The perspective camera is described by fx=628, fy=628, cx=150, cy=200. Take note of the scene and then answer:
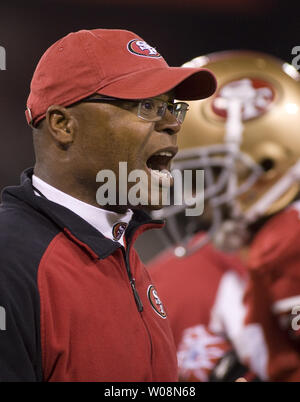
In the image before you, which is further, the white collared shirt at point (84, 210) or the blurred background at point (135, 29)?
the blurred background at point (135, 29)

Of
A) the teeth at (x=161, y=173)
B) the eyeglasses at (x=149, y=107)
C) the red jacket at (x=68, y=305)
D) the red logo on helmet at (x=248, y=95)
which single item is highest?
the red logo on helmet at (x=248, y=95)

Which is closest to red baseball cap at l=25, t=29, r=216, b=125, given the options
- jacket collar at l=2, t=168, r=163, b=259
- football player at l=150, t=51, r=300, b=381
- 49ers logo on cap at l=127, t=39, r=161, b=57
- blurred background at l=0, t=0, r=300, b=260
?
49ers logo on cap at l=127, t=39, r=161, b=57

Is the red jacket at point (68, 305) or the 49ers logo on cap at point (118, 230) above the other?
the 49ers logo on cap at point (118, 230)

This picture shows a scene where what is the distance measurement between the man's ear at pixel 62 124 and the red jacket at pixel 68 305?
8 centimetres

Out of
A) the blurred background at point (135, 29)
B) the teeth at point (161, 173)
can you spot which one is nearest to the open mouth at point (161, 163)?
the teeth at point (161, 173)

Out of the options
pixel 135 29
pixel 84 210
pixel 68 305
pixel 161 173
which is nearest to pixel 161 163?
pixel 161 173

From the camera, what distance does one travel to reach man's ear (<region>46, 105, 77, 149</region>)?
85 centimetres

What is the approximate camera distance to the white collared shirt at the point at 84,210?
0.86 m

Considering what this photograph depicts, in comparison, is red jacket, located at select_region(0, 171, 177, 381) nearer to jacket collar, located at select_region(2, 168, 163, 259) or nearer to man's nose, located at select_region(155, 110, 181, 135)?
jacket collar, located at select_region(2, 168, 163, 259)

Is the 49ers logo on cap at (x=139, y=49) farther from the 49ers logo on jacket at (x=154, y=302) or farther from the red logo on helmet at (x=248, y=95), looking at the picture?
the red logo on helmet at (x=248, y=95)

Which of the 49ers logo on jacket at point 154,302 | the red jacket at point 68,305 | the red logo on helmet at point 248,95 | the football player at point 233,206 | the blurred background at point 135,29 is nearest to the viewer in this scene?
the red jacket at point 68,305

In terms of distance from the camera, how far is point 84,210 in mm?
868

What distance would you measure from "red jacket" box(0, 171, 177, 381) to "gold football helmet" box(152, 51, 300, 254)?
120cm

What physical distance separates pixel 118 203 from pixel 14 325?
0.26 metres
